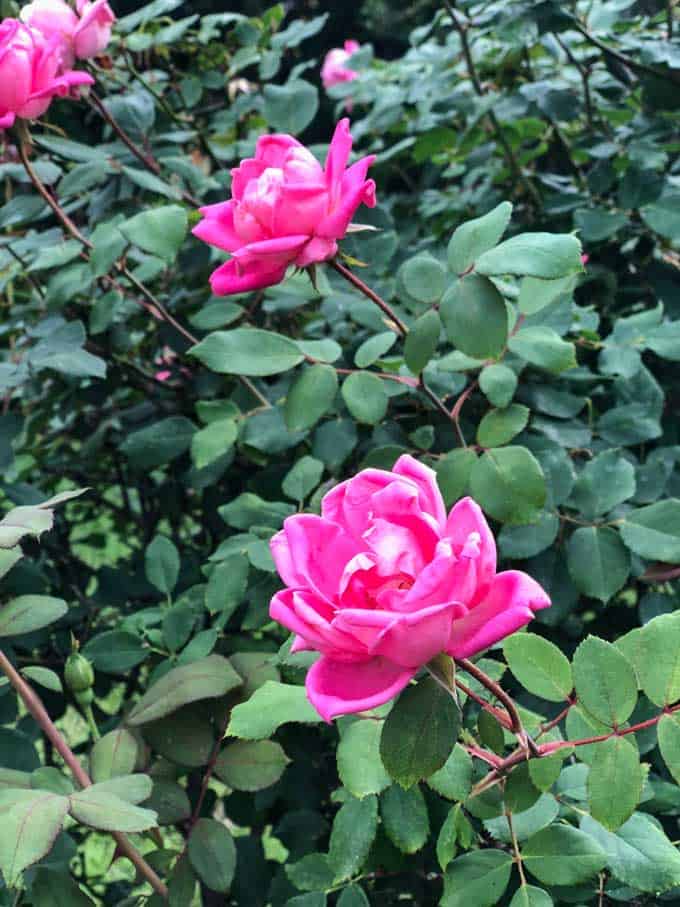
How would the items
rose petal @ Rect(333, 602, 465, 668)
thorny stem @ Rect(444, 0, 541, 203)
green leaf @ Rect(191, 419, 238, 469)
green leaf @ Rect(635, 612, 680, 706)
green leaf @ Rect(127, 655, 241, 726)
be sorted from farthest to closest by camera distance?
thorny stem @ Rect(444, 0, 541, 203) → green leaf @ Rect(191, 419, 238, 469) → green leaf @ Rect(127, 655, 241, 726) → green leaf @ Rect(635, 612, 680, 706) → rose petal @ Rect(333, 602, 465, 668)

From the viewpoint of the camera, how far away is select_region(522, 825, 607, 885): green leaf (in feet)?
2.03

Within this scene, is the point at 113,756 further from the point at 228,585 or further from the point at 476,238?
the point at 476,238

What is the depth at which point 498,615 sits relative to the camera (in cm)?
51

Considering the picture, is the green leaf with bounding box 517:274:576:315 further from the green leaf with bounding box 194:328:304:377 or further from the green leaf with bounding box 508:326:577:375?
the green leaf with bounding box 194:328:304:377

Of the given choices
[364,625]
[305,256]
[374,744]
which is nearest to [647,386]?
[305,256]

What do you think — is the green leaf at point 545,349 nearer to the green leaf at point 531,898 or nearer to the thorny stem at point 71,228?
the thorny stem at point 71,228

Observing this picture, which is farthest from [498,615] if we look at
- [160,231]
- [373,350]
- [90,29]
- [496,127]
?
[496,127]

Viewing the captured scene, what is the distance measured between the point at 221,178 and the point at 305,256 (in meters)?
0.71

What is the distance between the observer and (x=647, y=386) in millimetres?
1087

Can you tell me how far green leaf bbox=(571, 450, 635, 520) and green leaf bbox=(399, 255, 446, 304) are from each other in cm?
22

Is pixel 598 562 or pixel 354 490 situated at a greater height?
pixel 354 490

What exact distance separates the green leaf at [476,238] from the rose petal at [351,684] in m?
0.41

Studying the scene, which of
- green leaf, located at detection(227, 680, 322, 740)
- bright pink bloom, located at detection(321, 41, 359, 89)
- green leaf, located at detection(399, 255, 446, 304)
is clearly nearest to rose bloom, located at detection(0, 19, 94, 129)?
green leaf, located at detection(399, 255, 446, 304)

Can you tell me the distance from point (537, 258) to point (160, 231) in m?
0.42
